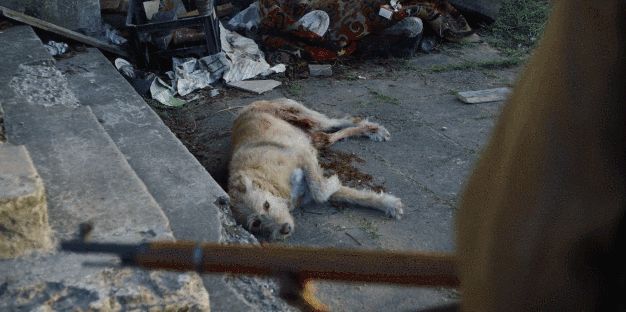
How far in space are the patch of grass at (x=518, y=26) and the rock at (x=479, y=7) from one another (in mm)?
268

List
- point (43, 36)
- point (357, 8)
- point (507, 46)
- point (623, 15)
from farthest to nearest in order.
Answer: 1. point (507, 46)
2. point (357, 8)
3. point (43, 36)
4. point (623, 15)

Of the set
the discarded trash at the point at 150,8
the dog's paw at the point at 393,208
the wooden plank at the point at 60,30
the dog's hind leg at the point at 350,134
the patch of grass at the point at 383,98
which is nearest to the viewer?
the dog's paw at the point at 393,208

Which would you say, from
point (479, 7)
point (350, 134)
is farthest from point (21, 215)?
point (479, 7)

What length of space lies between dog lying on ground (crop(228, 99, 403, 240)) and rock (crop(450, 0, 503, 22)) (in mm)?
3644

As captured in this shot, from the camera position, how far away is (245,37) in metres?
8.48

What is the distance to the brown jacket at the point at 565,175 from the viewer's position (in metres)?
0.62

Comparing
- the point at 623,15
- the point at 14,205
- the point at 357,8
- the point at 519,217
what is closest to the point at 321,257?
the point at 519,217

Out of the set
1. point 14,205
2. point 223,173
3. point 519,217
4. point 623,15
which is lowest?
point 223,173

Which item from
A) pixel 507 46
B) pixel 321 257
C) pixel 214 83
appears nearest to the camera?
pixel 321 257

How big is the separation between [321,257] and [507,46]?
8296 millimetres

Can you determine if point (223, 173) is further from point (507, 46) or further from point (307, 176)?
point (507, 46)

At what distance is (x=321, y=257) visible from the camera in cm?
106

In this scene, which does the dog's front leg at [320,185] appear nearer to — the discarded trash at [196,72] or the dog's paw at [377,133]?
the dog's paw at [377,133]

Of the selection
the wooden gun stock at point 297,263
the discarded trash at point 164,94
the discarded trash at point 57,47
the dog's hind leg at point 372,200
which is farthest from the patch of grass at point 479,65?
the wooden gun stock at point 297,263
